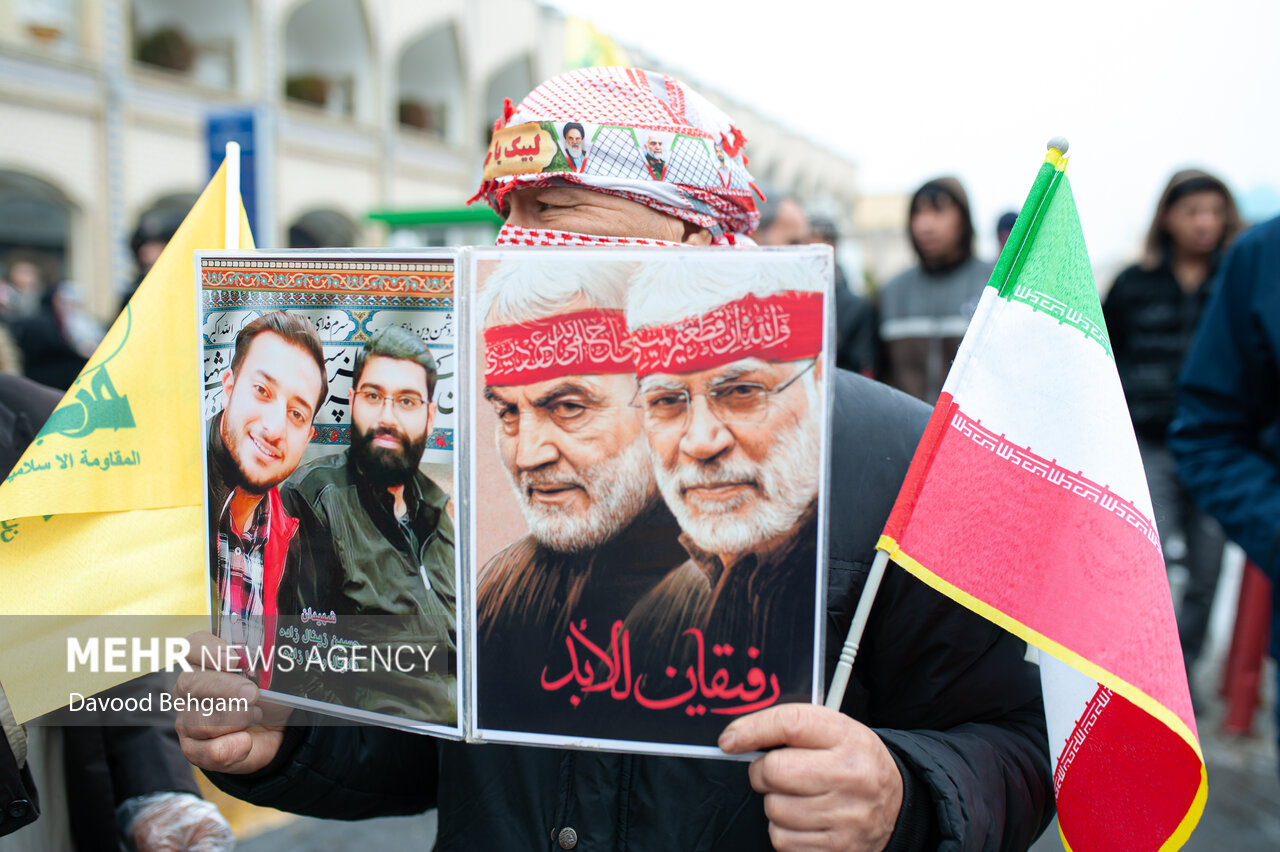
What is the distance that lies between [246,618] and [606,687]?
49 centimetres

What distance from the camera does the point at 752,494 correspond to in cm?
97

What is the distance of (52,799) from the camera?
5.07 feet

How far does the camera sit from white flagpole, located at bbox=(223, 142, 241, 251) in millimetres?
1342

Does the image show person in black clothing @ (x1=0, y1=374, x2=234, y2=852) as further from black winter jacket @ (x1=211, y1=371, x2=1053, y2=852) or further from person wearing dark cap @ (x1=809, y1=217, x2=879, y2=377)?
person wearing dark cap @ (x1=809, y1=217, x2=879, y2=377)

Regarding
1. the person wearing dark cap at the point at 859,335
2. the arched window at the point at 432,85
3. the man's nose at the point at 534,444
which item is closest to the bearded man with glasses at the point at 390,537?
the man's nose at the point at 534,444

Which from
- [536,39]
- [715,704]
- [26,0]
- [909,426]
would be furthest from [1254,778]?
[536,39]

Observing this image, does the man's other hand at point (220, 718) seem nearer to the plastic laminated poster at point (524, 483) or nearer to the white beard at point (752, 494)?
the plastic laminated poster at point (524, 483)

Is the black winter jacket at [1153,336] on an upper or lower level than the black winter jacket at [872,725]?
upper

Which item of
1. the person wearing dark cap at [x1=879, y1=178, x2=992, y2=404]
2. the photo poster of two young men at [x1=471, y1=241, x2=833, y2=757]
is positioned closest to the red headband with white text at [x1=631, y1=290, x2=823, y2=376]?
the photo poster of two young men at [x1=471, y1=241, x2=833, y2=757]

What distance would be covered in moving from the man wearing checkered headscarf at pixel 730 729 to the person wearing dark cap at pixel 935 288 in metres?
3.46

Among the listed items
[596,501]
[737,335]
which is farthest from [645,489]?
[737,335]

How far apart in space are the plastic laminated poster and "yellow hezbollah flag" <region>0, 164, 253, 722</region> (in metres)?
0.15

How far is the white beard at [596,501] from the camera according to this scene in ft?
3.29

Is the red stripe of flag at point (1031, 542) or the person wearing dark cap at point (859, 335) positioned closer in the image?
the red stripe of flag at point (1031, 542)
